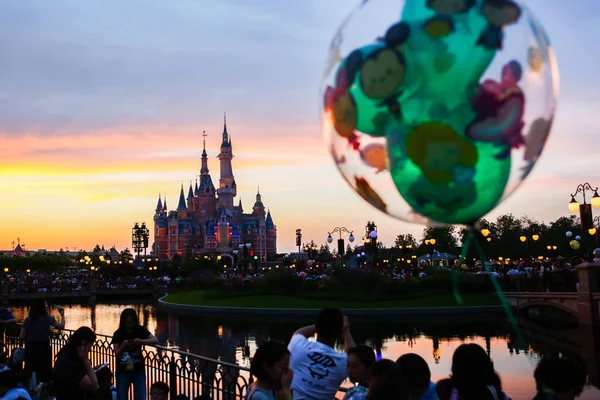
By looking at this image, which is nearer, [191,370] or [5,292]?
[191,370]

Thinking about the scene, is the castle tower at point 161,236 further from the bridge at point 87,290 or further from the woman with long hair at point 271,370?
the woman with long hair at point 271,370

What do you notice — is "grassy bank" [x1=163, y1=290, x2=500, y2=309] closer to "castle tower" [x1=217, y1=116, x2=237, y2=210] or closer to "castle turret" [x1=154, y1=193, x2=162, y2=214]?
"castle tower" [x1=217, y1=116, x2=237, y2=210]

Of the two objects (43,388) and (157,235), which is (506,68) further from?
(157,235)

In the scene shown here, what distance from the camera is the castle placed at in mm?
131875

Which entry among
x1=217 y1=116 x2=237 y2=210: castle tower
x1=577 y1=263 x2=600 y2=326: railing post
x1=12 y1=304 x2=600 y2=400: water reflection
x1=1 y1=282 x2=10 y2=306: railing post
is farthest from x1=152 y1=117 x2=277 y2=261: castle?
x1=577 y1=263 x2=600 y2=326: railing post

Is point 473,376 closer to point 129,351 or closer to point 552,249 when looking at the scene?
point 129,351

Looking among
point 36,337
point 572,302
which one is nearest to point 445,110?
point 36,337

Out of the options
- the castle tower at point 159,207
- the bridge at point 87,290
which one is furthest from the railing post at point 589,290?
the castle tower at point 159,207

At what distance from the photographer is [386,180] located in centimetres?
379

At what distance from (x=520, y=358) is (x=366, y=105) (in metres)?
17.7

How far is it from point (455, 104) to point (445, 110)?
0.20ft

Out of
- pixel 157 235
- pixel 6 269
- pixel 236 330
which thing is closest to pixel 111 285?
pixel 236 330

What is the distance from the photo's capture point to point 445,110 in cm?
332

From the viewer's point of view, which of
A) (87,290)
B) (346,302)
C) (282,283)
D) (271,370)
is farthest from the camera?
(87,290)
